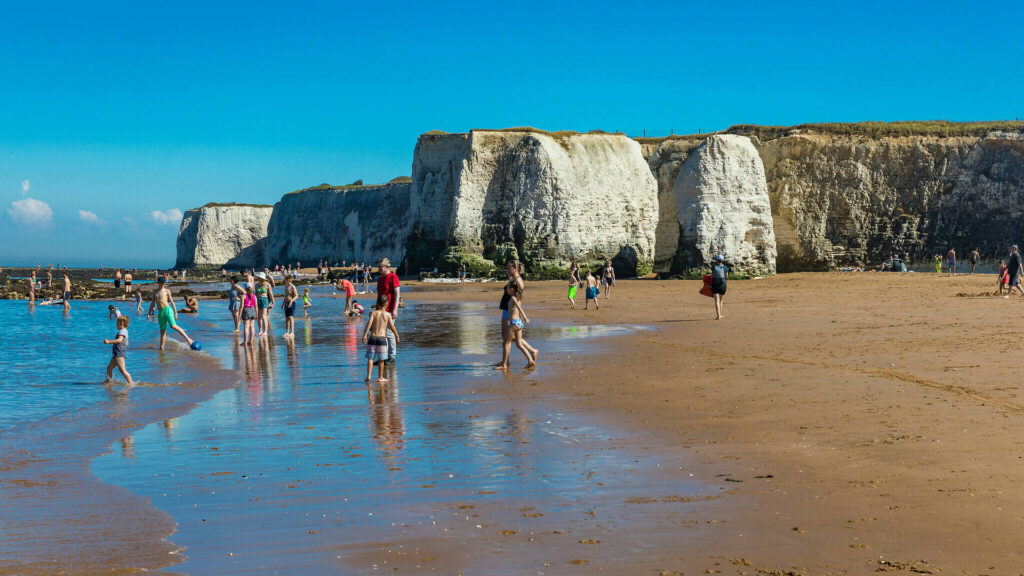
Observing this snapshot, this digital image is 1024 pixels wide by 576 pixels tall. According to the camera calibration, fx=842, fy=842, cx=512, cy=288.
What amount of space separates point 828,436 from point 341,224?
8777 centimetres

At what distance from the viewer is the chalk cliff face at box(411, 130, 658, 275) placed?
4844 cm

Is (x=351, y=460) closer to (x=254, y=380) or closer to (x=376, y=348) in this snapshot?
(x=376, y=348)

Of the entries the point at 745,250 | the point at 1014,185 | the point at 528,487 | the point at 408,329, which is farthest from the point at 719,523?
the point at 1014,185

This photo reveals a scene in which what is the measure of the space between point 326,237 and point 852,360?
8619cm

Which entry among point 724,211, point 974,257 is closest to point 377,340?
point 724,211

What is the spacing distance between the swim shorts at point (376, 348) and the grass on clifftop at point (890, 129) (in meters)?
40.3

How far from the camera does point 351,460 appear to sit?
6762mm

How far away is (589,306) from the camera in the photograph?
27.0 metres

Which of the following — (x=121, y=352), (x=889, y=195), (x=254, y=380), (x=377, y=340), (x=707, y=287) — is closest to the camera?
(x=377, y=340)

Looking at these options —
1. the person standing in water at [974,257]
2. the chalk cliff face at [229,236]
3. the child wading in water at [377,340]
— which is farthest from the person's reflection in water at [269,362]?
the chalk cliff face at [229,236]

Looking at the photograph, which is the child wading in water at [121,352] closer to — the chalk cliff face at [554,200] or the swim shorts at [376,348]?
the swim shorts at [376,348]

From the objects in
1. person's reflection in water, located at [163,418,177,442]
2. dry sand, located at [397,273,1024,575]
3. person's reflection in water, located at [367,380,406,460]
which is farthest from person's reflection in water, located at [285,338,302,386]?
dry sand, located at [397,273,1024,575]

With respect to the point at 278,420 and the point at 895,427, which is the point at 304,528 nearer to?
the point at 278,420

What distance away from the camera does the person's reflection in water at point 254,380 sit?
10.4m
